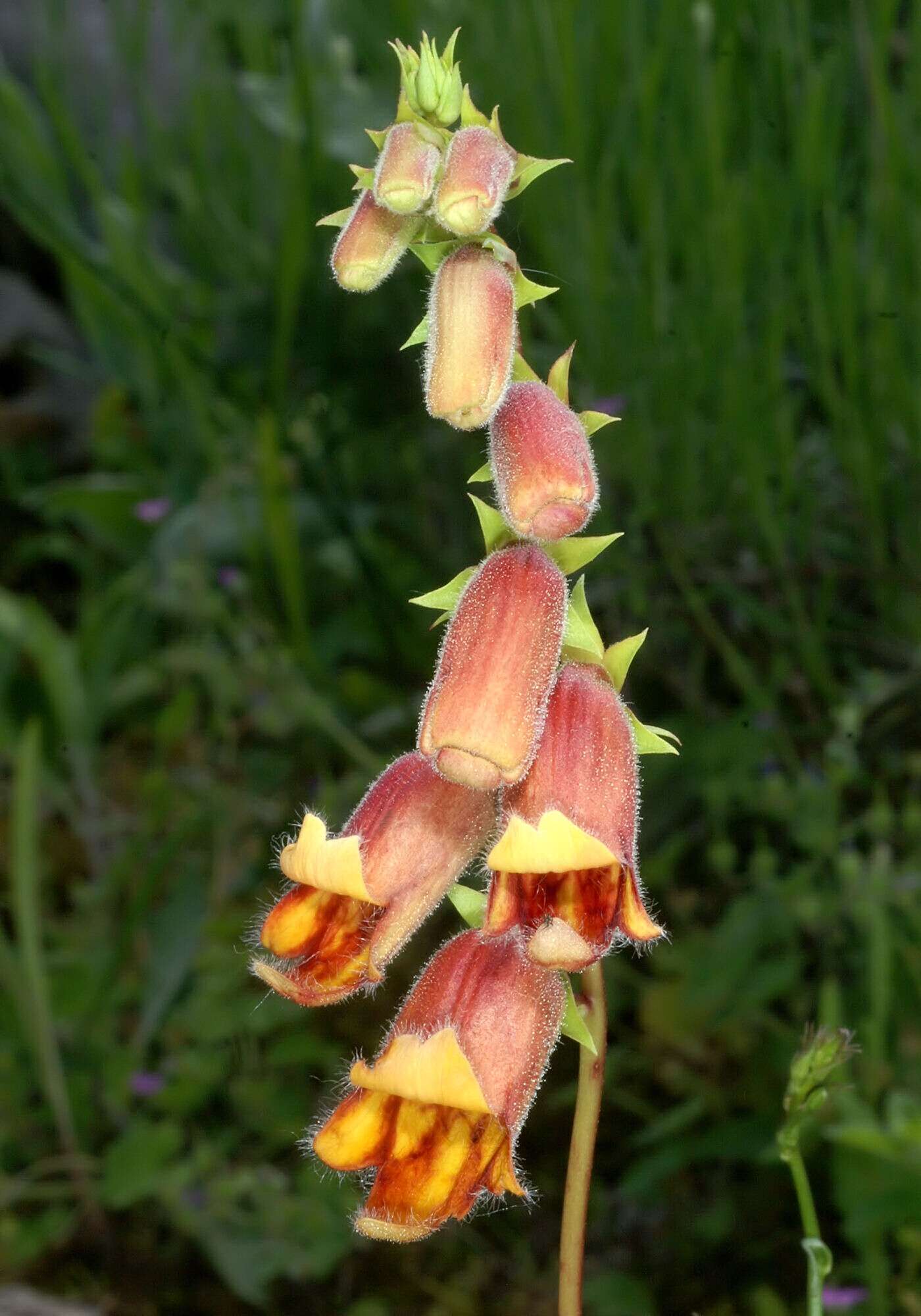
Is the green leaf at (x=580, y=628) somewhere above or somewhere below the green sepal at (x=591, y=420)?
below

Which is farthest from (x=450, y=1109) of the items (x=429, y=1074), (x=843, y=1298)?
(x=843, y=1298)

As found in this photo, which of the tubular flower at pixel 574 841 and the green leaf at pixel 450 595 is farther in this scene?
the green leaf at pixel 450 595

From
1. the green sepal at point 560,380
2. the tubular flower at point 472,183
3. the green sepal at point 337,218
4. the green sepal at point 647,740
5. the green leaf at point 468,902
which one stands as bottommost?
the green leaf at point 468,902

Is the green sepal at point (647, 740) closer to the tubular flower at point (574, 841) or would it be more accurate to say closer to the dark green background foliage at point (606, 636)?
the tubular flower at point (574, 841)

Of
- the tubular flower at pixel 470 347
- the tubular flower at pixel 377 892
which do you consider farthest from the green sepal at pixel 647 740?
the tubular flower at pixel 470 347

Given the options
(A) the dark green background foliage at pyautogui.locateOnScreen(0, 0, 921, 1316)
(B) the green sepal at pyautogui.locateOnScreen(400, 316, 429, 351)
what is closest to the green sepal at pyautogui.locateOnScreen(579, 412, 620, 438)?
(B) the green sepal at pyautogui.locateOnScreen(400, 316, 429, 351)

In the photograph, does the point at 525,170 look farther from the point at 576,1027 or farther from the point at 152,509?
the point at 152,509

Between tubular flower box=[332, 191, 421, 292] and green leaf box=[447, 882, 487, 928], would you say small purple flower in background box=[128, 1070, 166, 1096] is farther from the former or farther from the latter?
tubular flower box=[332, 191, 421, 292]

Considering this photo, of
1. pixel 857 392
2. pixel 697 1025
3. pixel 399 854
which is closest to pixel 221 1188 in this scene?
pixel 697 1025
